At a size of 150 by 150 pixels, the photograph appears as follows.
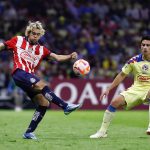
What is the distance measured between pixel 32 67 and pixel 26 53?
0.28m

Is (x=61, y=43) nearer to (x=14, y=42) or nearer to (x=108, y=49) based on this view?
(x=108, y=49)

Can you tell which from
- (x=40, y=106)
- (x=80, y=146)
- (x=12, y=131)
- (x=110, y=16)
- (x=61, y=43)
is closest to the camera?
(x=80, y=146)

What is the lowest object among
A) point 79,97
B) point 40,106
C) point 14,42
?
point 79,97

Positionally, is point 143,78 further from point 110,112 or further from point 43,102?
point 43,102

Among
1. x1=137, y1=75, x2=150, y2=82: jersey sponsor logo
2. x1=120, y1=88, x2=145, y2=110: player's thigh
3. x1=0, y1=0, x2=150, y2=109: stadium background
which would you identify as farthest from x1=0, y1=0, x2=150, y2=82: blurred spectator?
x1=120, y1=88, x2=145, y2=110: player's thigh

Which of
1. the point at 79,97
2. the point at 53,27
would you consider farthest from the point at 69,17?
the point at 79,97

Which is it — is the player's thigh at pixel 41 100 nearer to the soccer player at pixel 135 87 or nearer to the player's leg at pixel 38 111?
the player's leg at pixel 38 111

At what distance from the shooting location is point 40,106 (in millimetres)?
10836

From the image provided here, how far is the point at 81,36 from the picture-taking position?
27.1 metres

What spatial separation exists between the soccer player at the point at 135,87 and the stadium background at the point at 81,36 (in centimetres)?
1203

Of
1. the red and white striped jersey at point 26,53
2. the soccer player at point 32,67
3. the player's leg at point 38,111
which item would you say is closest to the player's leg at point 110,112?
the soccer player at point 32,67

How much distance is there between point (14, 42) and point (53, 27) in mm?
16262

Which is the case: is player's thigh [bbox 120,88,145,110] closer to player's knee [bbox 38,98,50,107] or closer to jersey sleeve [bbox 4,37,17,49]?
player's knee [bbox 38,98,50,107]

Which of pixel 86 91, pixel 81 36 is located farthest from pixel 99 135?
pixel 81 36
